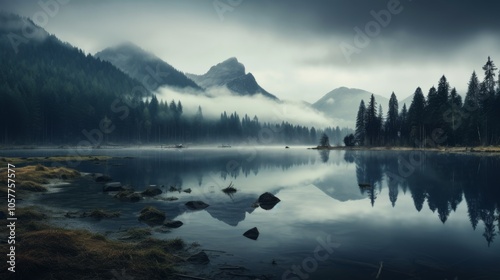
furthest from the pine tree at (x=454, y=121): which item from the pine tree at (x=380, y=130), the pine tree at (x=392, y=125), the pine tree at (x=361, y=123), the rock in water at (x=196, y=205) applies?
the rock in water at (x=196, y=205)

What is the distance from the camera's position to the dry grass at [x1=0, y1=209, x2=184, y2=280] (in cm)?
1047

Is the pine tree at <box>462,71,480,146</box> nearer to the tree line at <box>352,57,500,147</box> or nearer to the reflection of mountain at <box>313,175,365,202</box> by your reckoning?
the tree line at <box>352,57,500,147</box>

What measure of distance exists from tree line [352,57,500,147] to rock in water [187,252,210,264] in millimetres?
114559

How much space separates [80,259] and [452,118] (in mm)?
123737

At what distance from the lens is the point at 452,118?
108 m

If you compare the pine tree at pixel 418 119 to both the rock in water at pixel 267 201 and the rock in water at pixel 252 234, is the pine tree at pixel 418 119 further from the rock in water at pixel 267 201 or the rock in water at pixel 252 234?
the rock in water at pixel 252 234

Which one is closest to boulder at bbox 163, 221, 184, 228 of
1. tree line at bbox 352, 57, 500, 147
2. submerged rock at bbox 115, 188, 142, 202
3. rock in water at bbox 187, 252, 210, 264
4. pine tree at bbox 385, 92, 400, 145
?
rock in water at bbox 187, 252, 210, 264

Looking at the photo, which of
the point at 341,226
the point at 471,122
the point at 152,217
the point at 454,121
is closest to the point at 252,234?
the point at 341,226

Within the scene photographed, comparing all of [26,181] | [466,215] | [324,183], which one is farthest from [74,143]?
[466,215]

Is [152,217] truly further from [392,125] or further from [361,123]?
[361,123]

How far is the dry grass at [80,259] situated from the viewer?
34.3 feet

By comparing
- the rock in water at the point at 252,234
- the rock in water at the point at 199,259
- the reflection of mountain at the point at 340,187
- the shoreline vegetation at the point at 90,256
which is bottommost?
the reflection of mountain at the point at 340,187

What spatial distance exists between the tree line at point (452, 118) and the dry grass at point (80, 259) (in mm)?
116866

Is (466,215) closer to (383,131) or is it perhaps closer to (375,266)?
(375,266)
